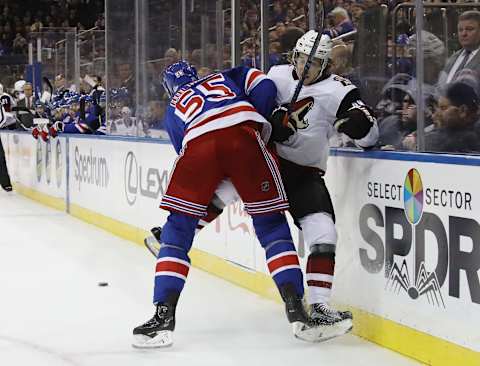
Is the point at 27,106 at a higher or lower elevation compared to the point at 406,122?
lower

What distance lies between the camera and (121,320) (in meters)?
4.07

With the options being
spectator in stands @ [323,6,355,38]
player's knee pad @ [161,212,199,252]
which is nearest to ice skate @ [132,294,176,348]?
player's knee pad @ [161,212,199,252]

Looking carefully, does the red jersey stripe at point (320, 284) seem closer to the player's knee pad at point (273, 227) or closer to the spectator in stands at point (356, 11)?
the player's knee pad at point (273, 227)

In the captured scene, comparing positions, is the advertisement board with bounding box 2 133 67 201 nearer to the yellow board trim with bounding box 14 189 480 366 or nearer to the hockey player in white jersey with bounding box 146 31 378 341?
the yellow board trim with bounding box 14 189 480 366

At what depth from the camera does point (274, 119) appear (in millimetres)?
3676

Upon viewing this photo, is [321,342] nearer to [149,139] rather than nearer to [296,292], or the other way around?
A: [296,292]

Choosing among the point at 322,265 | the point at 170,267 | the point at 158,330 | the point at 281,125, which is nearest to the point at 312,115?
the point at 281,125

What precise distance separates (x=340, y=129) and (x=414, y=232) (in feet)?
1.83

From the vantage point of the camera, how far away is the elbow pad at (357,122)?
364cm

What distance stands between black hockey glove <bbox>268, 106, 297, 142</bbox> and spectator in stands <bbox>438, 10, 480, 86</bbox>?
58 centimetres

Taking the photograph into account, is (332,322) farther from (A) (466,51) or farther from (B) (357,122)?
(A) (466,51)

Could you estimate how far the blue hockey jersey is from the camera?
362cm

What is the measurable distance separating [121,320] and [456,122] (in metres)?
1.59

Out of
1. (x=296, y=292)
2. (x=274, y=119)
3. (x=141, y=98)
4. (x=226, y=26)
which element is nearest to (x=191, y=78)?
(x=274, y=119)
